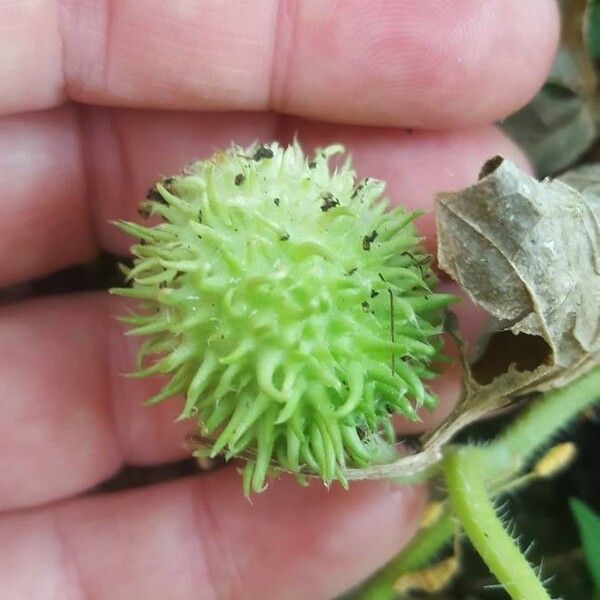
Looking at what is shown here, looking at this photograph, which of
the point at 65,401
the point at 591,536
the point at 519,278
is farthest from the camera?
the point at 65,401

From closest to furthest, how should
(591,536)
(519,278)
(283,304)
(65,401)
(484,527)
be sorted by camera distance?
1. (283,304)
2. (519,278)
3. (484,527)
4. (591,536)
5. (65,401)

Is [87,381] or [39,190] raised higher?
[39,190]

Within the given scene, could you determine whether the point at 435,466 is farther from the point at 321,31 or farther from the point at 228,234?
the point at 321,31

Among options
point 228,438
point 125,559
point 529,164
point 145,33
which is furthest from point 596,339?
point 125,559

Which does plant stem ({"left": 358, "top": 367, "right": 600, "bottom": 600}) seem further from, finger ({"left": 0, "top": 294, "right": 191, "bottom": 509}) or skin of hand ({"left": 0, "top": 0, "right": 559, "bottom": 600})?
finger ({"left": 0, "top": 294, "right": 191, "bottom": 509})

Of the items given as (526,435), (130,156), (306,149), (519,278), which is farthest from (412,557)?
(130,156)

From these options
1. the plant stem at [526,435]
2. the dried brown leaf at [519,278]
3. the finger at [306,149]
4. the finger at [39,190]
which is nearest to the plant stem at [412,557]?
the plant stem at [526,435]

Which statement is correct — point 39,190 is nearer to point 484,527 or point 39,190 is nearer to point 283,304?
point 283,304
